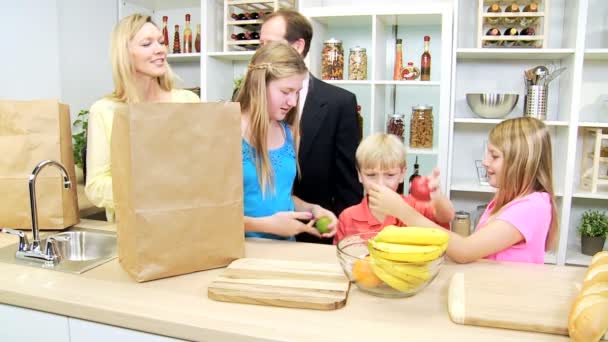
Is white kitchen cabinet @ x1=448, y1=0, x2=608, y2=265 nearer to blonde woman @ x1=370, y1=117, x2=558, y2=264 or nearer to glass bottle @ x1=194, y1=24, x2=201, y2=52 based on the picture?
blonde woman @ x1=370, y1=117, x2=558, y2=264

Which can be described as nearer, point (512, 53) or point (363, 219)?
point (363, 219)

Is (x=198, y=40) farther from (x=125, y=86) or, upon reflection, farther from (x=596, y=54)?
(x=596, y=54)

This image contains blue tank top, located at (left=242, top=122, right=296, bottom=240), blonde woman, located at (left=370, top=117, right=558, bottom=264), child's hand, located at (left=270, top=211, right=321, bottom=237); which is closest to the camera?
blonde woman, located at (left=370, top=117, right=558, bottom=264)

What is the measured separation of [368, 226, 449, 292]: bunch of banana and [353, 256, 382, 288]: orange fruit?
3cm

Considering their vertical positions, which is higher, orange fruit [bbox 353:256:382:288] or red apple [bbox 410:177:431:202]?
red apple [bbox 410:177:431:202]

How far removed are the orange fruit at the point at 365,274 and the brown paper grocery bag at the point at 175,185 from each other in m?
0.30

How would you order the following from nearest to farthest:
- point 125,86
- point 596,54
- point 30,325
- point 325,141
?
1. point 30,325
2. point 125,86
3. point 325,141
4. point 596,54

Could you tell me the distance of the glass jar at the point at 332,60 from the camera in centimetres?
277

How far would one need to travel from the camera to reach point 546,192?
4.41ft

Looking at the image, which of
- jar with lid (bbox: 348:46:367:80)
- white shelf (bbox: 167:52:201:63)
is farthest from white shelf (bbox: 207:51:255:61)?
jar with lid (bbox: 348:46:367:80)

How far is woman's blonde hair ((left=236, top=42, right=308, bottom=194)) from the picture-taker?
1403 millimetres

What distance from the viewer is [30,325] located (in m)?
1.02

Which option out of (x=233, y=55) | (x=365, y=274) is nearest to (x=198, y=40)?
(x=233, y=55)

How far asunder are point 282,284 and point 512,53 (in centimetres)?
217
